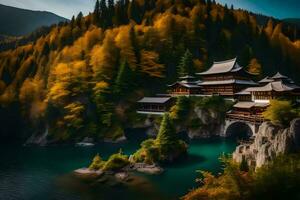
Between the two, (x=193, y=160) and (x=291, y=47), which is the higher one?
(x=291, y=47)

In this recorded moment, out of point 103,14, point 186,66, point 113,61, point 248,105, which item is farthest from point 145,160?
point 103,14

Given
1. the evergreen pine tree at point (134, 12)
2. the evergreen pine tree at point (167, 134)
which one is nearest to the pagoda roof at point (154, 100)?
the evergreen pine tree at point (167, 134)

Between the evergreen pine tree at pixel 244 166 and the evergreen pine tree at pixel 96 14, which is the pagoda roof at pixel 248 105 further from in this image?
the evergreen pine tree at pixel 96 14

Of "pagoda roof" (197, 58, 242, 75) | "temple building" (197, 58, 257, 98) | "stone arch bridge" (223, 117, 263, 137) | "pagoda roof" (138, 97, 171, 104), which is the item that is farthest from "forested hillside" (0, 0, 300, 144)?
"stone arch bridge" (223, 117, 263, 137)

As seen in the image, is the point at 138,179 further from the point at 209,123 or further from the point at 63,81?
the point at 63,81

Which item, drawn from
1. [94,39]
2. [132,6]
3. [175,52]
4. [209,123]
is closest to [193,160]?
[209,123]

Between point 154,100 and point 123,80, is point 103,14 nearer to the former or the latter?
point 123,80

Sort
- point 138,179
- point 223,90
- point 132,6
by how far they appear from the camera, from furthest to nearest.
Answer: point 132,6, point 223,90, point 138,179
